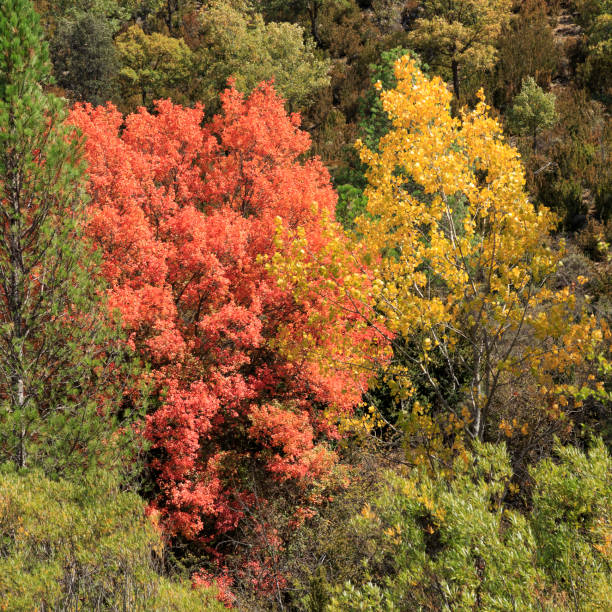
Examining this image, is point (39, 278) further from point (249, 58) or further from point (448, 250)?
point (249, 58)

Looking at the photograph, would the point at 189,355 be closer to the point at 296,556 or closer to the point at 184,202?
the point at 296,556

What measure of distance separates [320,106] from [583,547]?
31023 millimetres

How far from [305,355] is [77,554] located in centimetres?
529

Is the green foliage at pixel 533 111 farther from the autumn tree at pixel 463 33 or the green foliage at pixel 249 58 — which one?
the green foliage at pixel 249 58

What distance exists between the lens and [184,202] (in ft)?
51.2

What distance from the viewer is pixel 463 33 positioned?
2441cm

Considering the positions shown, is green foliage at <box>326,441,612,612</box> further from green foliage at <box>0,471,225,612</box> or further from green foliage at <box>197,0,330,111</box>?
green foliage at <box>197,0,330,111</box>

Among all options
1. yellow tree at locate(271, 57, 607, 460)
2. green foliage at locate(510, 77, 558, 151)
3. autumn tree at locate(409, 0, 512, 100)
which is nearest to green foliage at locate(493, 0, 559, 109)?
autumn tree at locate(409, 0, 512, 100)

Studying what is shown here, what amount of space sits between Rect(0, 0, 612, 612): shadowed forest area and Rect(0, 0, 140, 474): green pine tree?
0.05 m

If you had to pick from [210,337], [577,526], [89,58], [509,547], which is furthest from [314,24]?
[509,547]

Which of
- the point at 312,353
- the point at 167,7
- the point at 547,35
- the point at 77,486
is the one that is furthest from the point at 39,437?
the point at 167,7

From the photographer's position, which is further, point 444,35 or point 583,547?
A: point 444,35

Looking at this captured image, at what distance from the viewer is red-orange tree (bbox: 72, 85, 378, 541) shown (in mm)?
10398

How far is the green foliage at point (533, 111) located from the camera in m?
19.9
